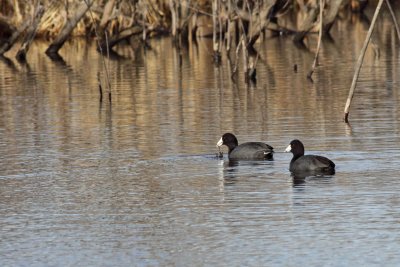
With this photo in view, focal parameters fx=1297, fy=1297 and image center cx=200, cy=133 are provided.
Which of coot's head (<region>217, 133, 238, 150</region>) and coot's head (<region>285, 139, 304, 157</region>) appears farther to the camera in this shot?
coot's head (<region>217, 133, 238, 150</region>)

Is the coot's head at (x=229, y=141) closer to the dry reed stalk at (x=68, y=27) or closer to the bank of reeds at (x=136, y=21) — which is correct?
the bank of reeds at (x=136, y=21)

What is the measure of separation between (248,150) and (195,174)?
44.4 inches

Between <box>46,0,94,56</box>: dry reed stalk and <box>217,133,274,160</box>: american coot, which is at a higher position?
<box>46,0,94,56</box>: dry reed stalk

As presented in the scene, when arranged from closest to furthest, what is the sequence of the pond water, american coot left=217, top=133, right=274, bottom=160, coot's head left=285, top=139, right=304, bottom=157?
the pond water, coot's head left=285, top=139, right=304, bottom=157, american coot left=217, top=133, right=274, bottom=160

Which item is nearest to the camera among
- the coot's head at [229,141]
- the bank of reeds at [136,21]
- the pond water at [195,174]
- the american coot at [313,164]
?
the pond water at [195,174]

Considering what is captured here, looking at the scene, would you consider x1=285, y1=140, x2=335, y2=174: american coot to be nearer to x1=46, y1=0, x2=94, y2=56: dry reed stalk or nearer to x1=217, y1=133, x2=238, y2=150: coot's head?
x1=217, y1=133, x2=238, y2=150: coot's head

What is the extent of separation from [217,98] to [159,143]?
21.2 ft

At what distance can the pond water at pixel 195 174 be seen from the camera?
38.9 ft

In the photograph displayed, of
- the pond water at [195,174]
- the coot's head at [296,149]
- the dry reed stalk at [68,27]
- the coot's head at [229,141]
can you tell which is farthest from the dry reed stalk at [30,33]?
the coot's head at [296,149]

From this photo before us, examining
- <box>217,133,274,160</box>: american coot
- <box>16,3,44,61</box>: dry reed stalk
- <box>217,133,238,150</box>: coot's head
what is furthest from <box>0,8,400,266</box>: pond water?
<box>16,3,44,61</box>: dry reed stalk

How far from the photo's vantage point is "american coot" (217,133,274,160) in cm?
1678

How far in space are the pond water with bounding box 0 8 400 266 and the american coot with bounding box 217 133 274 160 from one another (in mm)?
122

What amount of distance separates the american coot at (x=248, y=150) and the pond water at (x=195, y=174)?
12cm

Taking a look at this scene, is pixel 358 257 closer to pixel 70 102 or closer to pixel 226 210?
pixel 226 210
